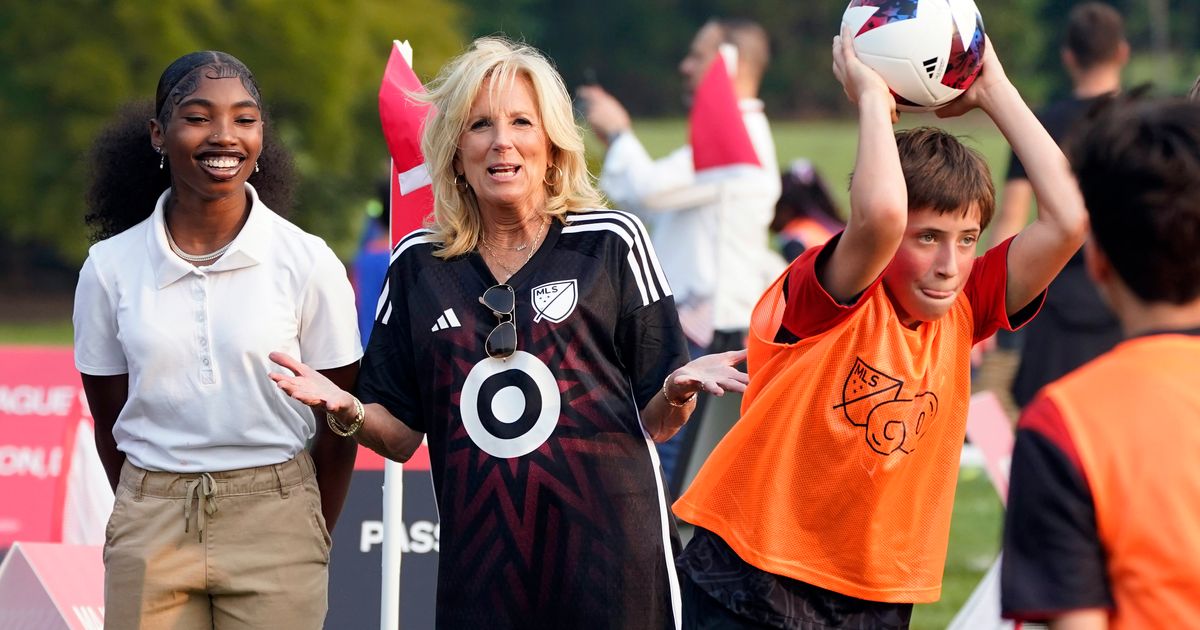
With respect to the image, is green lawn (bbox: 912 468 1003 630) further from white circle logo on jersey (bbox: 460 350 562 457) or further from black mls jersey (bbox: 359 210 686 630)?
white circle logo on jersey (bbox: 460 350 562 457)

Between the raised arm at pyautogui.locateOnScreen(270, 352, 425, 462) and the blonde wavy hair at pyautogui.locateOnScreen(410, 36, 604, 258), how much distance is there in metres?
0.39

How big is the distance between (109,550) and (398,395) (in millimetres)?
796

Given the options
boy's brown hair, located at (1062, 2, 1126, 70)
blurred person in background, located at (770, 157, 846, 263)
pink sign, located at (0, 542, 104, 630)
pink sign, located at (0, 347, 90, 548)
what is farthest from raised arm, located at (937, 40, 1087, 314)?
blurred person in background, located at (770, 157, 846, 263)

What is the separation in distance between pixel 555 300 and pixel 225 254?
0.83 meters

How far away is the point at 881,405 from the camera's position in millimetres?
3152

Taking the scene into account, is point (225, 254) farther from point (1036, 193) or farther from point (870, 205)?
point (1036, 193)

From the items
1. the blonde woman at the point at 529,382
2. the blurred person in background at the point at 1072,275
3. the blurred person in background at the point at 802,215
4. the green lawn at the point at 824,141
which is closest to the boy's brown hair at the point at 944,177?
the blonde woman at the point at 529,382

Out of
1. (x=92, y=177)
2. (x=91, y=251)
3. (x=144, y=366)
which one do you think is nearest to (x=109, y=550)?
(x=144, y=366)

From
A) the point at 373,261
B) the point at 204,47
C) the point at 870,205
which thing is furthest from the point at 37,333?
the point at 870,205

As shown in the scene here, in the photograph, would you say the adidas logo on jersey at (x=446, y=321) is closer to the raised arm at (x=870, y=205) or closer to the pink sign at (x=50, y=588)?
the raised arm at (x=870, y=205)

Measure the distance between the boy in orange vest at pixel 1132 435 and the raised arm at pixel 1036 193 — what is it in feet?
3.43

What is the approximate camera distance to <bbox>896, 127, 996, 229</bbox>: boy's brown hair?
10.4 ft

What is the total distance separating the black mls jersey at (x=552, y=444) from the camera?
10.9 feet

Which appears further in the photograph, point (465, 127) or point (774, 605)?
point (465, 127)
